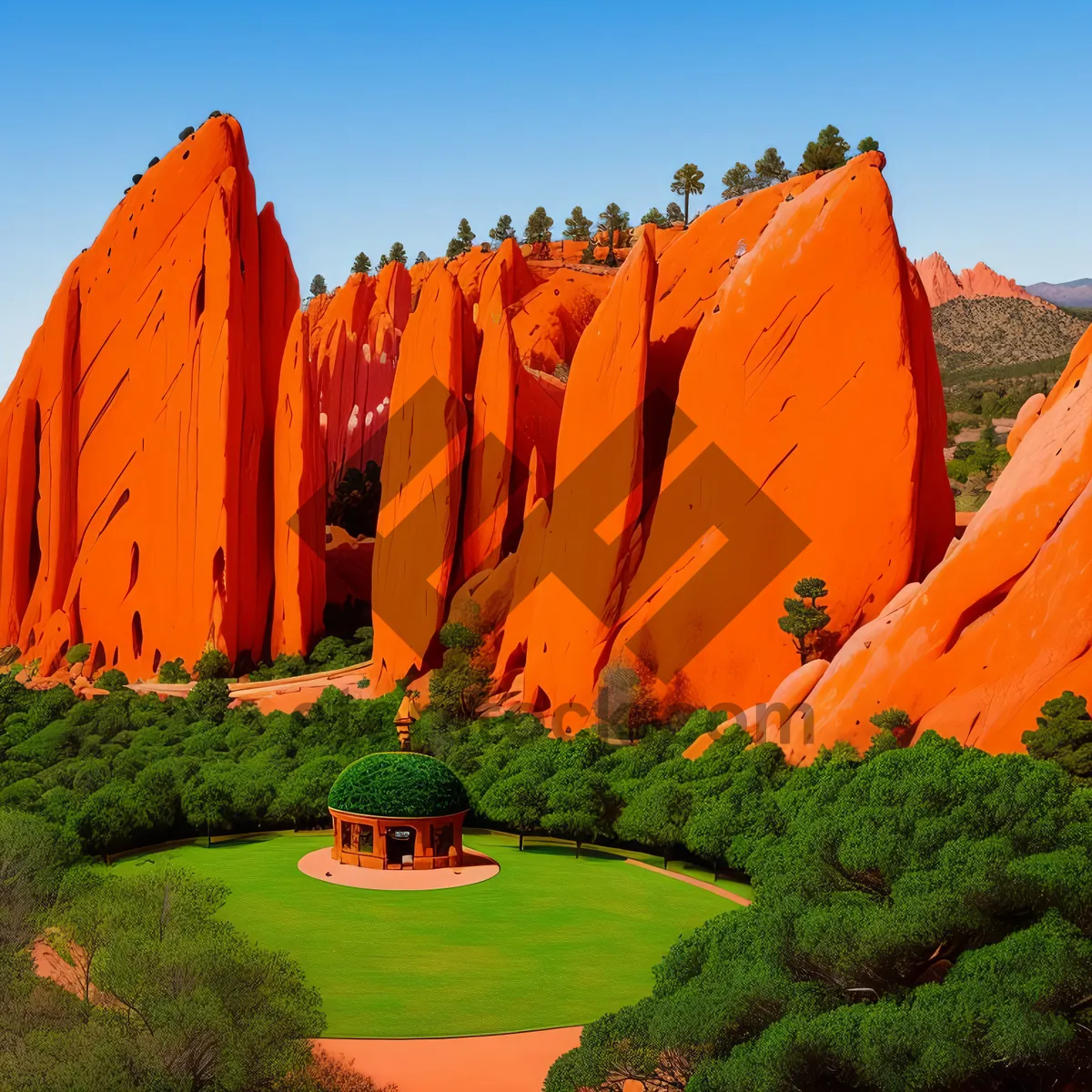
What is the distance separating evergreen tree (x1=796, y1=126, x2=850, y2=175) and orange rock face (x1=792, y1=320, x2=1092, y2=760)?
22.2 m

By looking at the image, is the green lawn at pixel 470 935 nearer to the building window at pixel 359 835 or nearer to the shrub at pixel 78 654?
the building window at pixel 359 835

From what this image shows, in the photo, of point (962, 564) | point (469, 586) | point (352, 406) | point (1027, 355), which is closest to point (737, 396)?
point (962, 564)

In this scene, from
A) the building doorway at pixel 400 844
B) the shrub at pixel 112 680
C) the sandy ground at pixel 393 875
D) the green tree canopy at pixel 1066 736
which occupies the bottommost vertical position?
the sandy ground at pixel 393 875

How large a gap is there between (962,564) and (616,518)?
14797 mm

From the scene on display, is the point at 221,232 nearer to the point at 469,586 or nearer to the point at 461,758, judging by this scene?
the point at 469,586

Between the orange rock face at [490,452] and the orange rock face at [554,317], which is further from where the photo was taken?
the orange rock face at [554,317]

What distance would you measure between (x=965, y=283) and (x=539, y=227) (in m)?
65.1

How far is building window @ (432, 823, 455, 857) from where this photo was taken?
35.6m

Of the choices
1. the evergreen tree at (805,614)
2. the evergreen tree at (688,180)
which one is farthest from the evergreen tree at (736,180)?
the evergreen tree at (805,614)

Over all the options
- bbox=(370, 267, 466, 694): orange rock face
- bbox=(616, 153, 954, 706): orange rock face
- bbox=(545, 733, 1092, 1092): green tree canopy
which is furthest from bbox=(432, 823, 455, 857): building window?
bbox=(370, 267, 466, 694): orange rock face

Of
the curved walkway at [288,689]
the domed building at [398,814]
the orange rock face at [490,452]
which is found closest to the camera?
the domed building at [398,814]

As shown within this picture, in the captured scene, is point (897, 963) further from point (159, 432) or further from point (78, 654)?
point (78, 654)

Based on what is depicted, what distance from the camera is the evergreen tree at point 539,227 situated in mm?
101312

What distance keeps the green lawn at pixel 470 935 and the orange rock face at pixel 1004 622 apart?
763 cm
